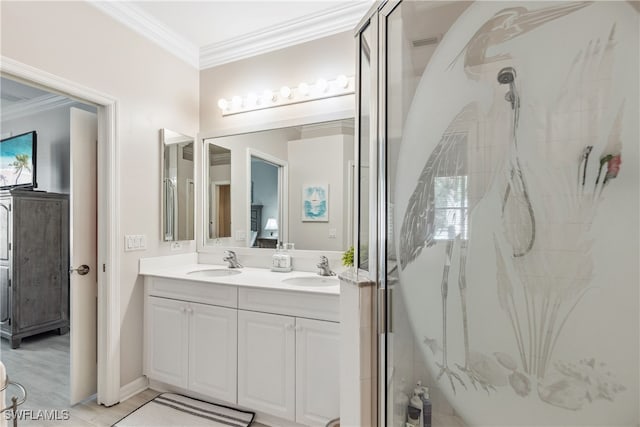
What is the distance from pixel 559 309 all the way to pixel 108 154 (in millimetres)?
2369

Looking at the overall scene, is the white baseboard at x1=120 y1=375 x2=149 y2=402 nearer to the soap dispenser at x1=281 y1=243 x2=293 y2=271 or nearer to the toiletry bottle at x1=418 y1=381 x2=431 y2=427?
the soap dispenser at x1=281 y1=243 x2=293 y2=271

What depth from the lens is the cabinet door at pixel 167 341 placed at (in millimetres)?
2137

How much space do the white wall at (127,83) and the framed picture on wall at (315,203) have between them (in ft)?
3.43

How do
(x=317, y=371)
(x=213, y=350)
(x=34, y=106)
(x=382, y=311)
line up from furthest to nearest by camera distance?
(x=34, y=106) → (x=213, y=350) → (x=317, y=371) → (x=382, y=311)

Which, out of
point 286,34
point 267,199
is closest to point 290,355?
point 267,199

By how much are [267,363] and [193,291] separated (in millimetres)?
647

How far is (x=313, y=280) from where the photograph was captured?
7.22ft

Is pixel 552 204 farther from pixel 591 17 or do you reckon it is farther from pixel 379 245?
pixel 379 245

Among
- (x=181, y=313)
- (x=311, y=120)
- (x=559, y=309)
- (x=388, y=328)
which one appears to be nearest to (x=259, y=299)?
(x=181, y=313)

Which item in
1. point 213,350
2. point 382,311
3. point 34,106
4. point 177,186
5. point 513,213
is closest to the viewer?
point 513,213

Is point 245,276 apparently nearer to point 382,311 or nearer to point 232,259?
point 232,259

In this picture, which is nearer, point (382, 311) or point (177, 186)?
point (382, 311)

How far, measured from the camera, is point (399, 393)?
45.6 inches

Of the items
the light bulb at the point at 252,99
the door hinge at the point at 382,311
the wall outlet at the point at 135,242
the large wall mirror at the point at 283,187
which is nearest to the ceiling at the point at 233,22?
the light bulb at the point at 252,99
